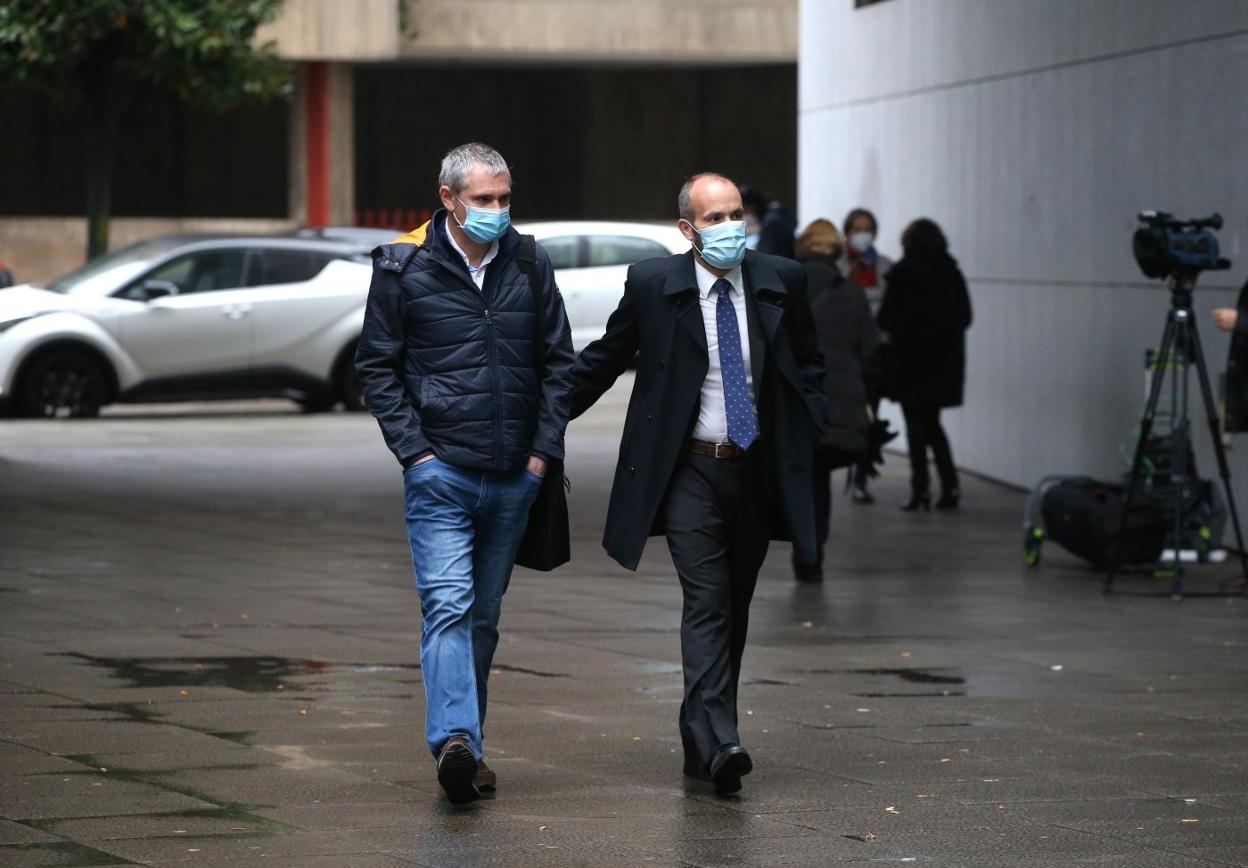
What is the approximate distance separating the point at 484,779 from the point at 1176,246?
20.0 feet

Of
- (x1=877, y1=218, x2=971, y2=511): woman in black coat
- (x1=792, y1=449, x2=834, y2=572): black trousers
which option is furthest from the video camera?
(x1=877, y1=218, x2=971, y2=511): woman in black coat

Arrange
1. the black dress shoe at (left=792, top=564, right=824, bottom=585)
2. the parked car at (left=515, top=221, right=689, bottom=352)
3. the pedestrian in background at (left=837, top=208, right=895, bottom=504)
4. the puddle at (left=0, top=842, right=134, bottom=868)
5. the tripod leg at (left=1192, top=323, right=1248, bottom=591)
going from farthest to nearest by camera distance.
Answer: the parked car at (left=515, top=221, right=689, bottom=352) < the pedestrian in background at (left=837, top=208, right=895, bottom=504) < the black dress shoe at (left=792, top=564, right=824, bottom=585) < the tripod leg at (left=1192, top=323, right=1248, bottom=591) < the puddle at (left=0, top=842, right=134, bottom=868)

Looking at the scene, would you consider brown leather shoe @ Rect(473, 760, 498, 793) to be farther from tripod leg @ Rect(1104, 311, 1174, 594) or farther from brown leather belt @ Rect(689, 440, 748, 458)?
tripod leg @ Rect(1104, 311, 1174, 594)

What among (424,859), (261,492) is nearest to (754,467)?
(424,859)

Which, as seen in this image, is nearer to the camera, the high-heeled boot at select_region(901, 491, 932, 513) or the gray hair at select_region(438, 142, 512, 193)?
the gray hair at select_region(438, 142, 512, 193)

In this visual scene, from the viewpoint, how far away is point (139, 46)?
31.7 meters

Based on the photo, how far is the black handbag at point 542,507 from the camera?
7.38 meters

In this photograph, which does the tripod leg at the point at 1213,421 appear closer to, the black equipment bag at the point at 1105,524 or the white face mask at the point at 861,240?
the black equipment bag at the point at 1105,524

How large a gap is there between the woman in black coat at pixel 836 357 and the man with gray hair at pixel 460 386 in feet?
17.7

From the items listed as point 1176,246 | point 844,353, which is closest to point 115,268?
point 844,353

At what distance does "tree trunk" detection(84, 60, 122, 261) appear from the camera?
32000 mm

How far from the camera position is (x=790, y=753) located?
8.02 m

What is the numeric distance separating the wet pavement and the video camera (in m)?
1.56

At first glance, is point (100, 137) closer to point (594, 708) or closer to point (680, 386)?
point (594, 708)
